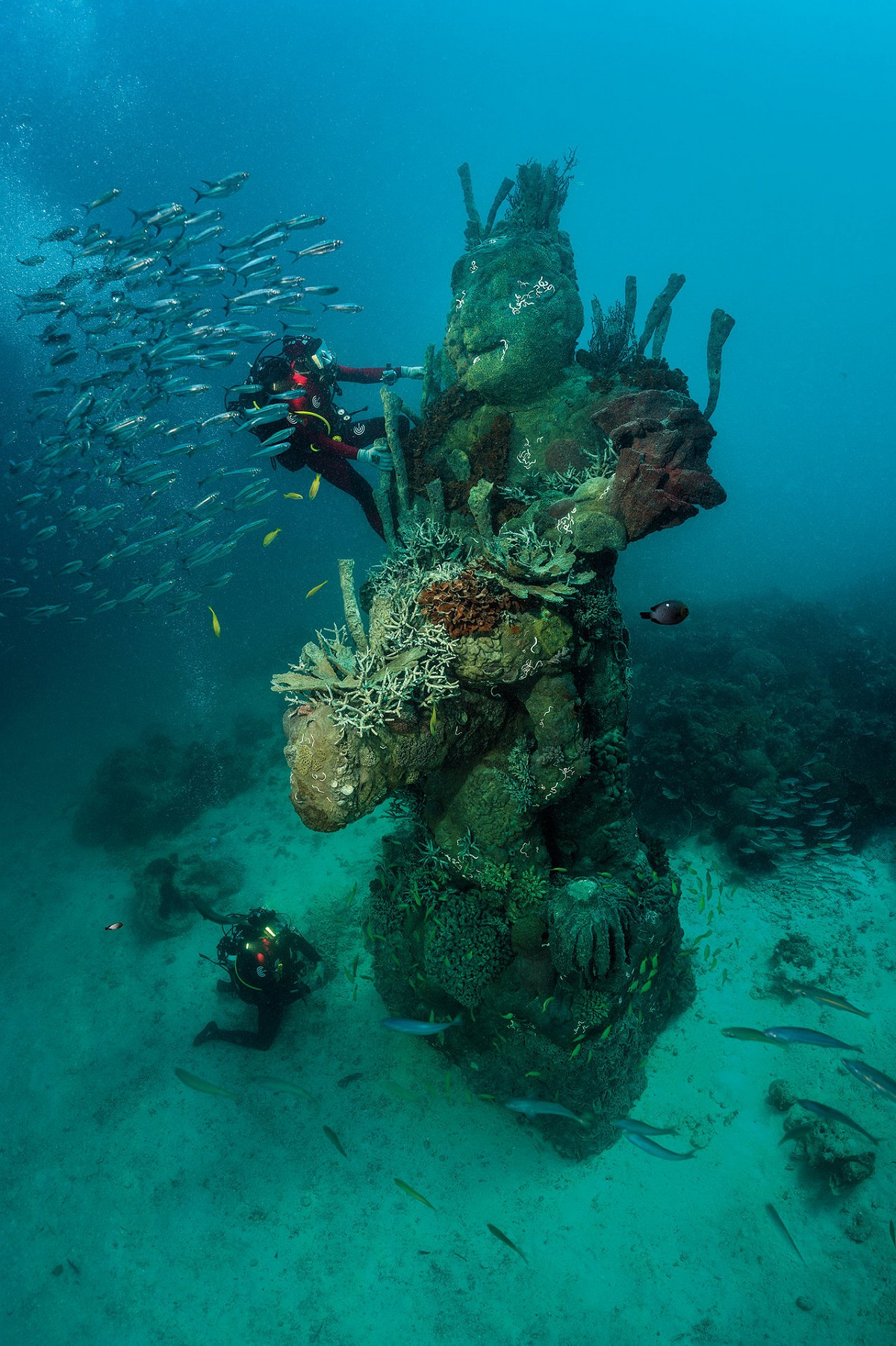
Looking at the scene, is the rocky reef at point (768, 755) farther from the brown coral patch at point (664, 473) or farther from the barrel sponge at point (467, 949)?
the brown coral patch at point (664, 473)

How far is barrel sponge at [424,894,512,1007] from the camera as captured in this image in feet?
18.6

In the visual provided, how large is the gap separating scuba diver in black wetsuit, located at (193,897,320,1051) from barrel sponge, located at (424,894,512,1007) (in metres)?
2.99

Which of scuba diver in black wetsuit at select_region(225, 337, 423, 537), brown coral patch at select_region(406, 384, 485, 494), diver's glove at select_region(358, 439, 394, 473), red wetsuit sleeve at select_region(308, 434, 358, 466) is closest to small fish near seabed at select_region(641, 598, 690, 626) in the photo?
brown coral patch at select_region(406, 384, 485, 494)

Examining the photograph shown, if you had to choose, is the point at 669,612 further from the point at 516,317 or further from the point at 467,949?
the point at 516,317

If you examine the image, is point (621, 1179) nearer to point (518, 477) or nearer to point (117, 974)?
point (518, 477)

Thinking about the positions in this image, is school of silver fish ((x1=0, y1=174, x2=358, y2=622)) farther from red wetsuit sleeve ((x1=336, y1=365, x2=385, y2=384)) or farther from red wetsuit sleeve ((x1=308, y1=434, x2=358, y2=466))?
red wetsuit sleeve ((x1=336, y1=365, x2=385, y2=384))

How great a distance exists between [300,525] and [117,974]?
61826 mm

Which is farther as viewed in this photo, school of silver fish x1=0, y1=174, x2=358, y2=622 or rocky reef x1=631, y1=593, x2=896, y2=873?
rocky reef x1=631, y1=593, x2=896, y2=873

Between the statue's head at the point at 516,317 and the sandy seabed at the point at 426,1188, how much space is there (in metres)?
7.96

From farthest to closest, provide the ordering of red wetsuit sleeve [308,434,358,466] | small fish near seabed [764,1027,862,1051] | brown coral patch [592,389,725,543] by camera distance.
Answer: red wetsuit sleeve [308,434,358,466] < brown coral patch [592,389,725,543] < small fish near seabed [764,1027,862,1051]

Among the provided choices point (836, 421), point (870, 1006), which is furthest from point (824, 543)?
point (836, 421)

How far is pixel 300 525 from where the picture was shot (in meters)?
66.1

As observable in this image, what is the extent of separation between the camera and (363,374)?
8039 millimetres

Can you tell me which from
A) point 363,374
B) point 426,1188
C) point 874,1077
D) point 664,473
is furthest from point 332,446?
point 426,1188
